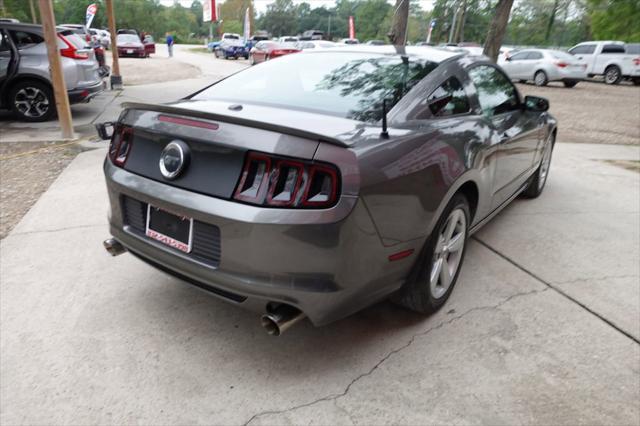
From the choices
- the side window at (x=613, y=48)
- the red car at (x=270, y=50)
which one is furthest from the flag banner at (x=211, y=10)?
the side window at (x=613, y=48)

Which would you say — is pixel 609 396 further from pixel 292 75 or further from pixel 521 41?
pixel 521 41

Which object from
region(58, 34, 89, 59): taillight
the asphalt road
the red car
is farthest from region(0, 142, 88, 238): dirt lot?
the red car

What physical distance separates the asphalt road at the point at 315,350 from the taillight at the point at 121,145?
88 cm

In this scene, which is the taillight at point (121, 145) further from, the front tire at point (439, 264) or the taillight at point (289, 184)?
the front tire at point (439, 264)

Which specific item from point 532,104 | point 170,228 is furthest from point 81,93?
point 532,104

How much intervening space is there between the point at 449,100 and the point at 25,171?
4.93 metres

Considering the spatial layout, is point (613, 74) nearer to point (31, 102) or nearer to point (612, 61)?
point (612, 61)

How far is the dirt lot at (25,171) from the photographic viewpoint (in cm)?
441

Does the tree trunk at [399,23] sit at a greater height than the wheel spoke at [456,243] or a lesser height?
greater

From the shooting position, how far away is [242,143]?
6.89 ft

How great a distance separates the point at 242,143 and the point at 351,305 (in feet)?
2.88

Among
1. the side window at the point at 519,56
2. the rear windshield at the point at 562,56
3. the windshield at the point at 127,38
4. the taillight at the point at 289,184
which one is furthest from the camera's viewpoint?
the windshield at the point at 127,38

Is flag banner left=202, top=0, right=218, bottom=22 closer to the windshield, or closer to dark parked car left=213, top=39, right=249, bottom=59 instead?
dark parked car left=213, top=39, right=249, bottom=59

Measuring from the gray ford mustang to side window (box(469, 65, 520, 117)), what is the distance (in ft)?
0.56
